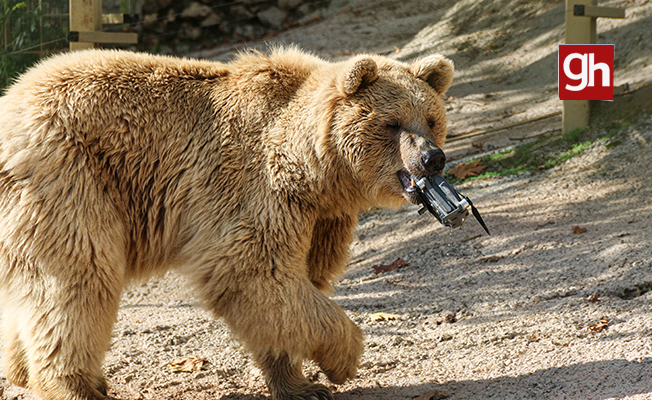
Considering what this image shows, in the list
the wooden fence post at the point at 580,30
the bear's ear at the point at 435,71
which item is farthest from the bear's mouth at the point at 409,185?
the wooden fence post at the point at 580,30

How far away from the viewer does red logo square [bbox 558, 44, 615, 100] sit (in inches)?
301

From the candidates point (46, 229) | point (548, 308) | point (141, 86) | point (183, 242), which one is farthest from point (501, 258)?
point (46, 229)

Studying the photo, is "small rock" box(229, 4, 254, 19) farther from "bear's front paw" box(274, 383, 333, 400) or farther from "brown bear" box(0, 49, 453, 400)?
"bear's front paw" box(274, 383, 333, 400)

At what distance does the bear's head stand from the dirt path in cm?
125

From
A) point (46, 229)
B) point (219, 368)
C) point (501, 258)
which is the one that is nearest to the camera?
point (46, 229)

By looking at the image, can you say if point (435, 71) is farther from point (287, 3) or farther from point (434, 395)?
point (287, 3)

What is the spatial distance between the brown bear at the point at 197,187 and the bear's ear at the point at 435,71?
0.01 meters

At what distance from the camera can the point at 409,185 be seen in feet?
12.2

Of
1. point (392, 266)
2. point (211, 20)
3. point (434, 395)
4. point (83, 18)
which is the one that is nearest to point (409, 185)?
point (434, 395)

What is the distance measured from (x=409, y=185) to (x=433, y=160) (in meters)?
0.23

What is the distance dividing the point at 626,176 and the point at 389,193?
3871 mm

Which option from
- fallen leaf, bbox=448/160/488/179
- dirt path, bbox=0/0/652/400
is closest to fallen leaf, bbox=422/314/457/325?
dirt path, bbox=0/0/652/400

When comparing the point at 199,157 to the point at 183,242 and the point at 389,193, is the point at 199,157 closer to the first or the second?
the point at 183,242

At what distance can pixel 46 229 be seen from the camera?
3535 mm
